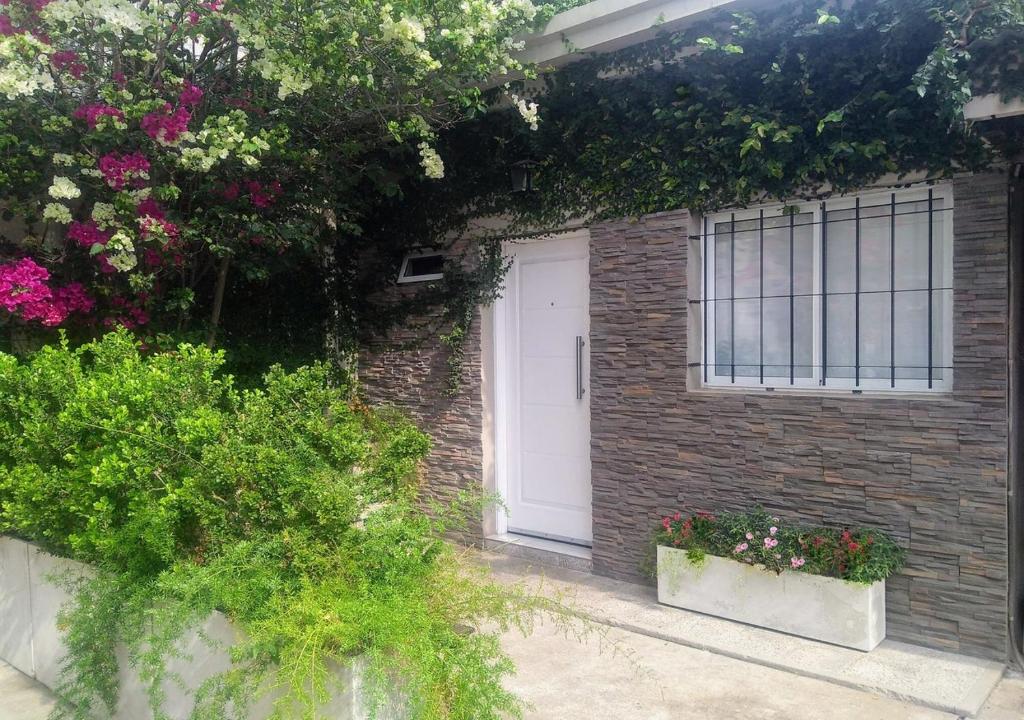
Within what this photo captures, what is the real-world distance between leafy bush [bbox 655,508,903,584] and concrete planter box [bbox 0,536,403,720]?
7.83 ft

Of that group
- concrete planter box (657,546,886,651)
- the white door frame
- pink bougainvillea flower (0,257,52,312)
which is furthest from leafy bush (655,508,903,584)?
pink bougainvillea flower (0,257,52,312)

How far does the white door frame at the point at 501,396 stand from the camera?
20.7 ft

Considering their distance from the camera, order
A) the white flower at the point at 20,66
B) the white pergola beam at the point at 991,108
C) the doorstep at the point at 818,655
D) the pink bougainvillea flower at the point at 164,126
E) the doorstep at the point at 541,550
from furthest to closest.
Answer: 1. the doorstep at the point at 541,550
2. the pink bougainvillea flower at the point at 164,126
3. the white flower at the point at 20,66
4. the doorstep at the point at 818,655
5. the white pergola beam at the point at 991,108

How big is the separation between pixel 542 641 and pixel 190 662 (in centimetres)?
191

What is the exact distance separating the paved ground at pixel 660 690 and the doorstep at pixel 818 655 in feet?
0.17

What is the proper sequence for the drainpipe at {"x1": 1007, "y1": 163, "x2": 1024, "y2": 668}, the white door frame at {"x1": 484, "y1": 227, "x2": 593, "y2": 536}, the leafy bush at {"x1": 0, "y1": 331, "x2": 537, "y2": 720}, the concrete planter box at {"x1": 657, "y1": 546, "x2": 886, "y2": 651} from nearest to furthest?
the leafy bush at {"x1": 0, "y1": 331, "x2": 537, "y2": 720}, the drainpipe at {"x1": 1007, "y1": 163, "x2": 1024, "y2": 668}, the concrete planter box at {"x1": 657, "y1": 546, "x2": 886, "y2": 651}, the white door frame at {"x1": 484, "y1": 227, "x2": 593, "y2": 536}

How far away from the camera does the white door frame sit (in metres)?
6.30

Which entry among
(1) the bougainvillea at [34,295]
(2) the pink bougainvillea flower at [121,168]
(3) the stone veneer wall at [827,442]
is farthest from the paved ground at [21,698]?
(3) the stone veneer wall at [827,442]

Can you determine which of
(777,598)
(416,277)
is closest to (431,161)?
(416,277)

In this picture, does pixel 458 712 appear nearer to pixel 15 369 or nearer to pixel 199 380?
pixel 199 380

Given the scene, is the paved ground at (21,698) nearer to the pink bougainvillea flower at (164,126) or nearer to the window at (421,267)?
the pink bougainvillea flower at (164,126)

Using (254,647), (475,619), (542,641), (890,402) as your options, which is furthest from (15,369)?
(890,402)

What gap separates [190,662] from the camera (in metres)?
3.21

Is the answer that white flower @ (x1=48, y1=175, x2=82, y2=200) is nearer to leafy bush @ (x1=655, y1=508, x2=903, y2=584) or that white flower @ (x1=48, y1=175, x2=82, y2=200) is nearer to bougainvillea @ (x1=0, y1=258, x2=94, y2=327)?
bougainvillea @ (x1=0, y1=258, x2=94, y2=327)
